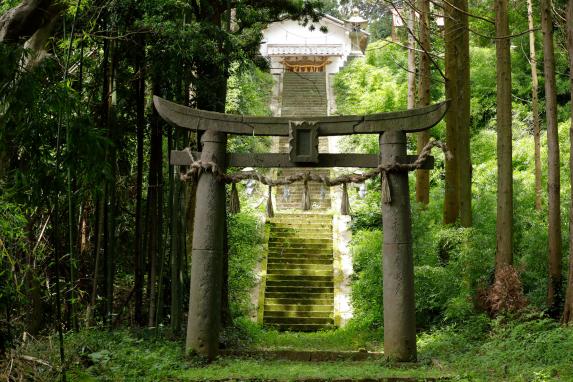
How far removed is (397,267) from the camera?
8758 mm

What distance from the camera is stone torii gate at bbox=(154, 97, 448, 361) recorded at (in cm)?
875

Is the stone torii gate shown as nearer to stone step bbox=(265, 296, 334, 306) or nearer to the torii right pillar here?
the torii right pillar

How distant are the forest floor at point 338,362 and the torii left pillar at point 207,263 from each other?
0.31 meters

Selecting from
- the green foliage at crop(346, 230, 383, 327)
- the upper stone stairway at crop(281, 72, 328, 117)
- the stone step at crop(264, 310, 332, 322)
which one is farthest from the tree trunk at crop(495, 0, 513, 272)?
the upper stone stairway at crop(281, 72, 328, 117)

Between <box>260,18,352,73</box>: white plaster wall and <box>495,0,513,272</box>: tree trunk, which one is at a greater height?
<box>260,18,352,73</box>: white plaster wall

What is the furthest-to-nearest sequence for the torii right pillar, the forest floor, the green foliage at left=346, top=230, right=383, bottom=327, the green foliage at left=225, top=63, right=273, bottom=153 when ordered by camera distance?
the green foliage at left=225, top=63, right=273, bottom=153, the green foliage at left=346, top=230, right=383, bottom=327, the torii right pillar, the forest floor

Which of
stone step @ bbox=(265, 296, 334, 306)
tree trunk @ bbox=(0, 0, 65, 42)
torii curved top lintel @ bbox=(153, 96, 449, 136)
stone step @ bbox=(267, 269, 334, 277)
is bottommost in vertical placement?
stone step @ bbox=(265, 296, 334, 306)

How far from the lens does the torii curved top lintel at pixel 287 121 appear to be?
8938mm

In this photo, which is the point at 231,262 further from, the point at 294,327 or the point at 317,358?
the point at 317,358

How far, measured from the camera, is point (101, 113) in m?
10.4

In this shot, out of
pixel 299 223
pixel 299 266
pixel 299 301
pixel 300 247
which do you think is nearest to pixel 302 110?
pixel 299 223

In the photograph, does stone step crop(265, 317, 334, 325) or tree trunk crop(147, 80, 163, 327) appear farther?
stone step crop(265, 317, 334, 325)

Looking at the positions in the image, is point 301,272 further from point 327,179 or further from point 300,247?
point 327,179

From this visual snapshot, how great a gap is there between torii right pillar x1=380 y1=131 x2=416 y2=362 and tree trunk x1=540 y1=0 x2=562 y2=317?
2.53 meters
